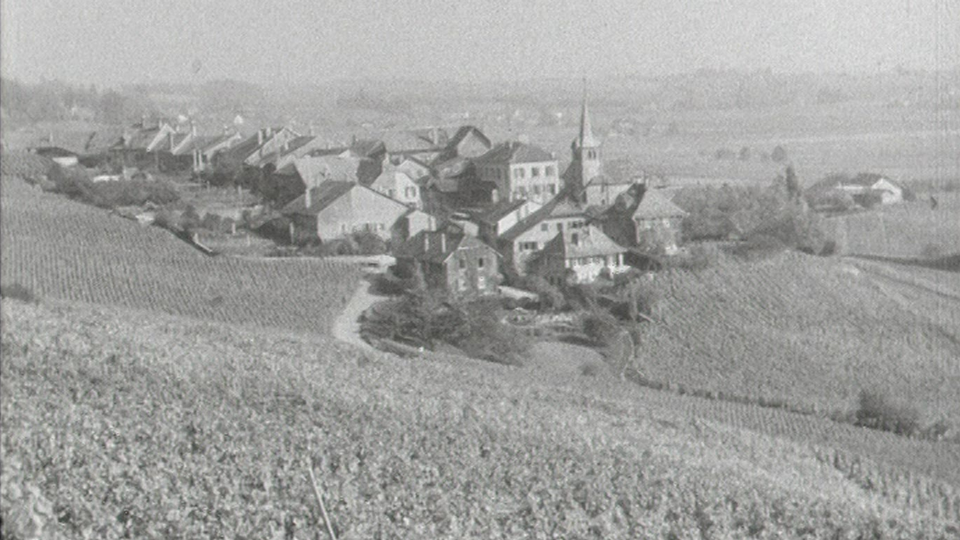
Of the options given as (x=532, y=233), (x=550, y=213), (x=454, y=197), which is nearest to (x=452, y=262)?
(x=532, y=233)

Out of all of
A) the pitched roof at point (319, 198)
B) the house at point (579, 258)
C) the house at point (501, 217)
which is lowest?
the house at point (579, 258)

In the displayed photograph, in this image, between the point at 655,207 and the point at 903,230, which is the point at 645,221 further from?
the point at 903,230

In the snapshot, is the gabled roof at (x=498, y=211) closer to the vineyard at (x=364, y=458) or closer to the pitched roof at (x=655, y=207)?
the pitched roof at (x=655, y=207)

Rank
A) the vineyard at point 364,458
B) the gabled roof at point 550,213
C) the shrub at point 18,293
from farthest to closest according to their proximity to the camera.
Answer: the gabled roof at point 550,213 → the shrub at point 18,293 → the vineyard at point 364,458

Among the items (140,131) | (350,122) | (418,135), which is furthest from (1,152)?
(418,135)

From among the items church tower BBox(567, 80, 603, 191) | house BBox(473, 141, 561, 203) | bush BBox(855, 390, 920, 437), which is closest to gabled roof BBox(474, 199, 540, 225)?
house BBox(473, 141, 561, 203)

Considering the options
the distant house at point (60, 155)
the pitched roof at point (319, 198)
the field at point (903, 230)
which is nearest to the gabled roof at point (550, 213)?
the pitched roof at point (319, 198)

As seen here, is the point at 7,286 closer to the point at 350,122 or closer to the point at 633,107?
the point at 350,122
